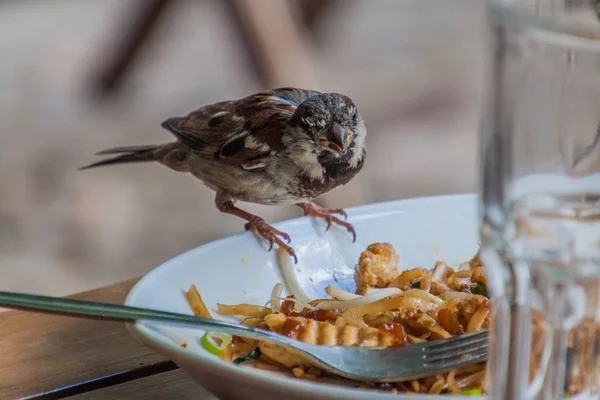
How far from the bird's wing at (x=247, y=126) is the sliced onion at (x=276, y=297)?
751mm

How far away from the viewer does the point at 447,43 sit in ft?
24.4

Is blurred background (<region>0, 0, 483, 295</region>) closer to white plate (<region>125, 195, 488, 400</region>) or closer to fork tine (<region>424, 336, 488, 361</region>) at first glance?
white plate (<region>125, 195, 488, 400</region>)

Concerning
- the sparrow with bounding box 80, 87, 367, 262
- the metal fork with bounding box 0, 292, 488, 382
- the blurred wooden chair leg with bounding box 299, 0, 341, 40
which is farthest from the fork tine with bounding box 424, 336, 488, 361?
the blurred wooden chair leg with bounding box 299, 0, 341, 40

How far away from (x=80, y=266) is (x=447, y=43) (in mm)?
3669

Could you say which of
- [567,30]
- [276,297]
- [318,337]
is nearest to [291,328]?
[318,337]

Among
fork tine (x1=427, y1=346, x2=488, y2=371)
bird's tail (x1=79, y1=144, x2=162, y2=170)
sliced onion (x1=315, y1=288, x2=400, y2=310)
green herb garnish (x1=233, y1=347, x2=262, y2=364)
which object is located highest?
bird's tail (x1=79, y1=144, x2=162, y2=170)

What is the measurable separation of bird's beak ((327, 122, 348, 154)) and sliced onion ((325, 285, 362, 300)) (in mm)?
734

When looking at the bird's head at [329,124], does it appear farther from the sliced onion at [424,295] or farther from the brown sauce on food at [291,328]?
the brown sauce on food at [291,328]

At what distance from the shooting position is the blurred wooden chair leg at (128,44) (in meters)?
5.52

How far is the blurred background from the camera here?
478 cm

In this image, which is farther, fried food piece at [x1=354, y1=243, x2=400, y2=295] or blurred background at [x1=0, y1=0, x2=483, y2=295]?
blurred background at [x1=0, y1=0, x2=483, y2=295]

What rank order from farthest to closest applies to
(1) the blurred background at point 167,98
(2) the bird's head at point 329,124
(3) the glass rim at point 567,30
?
(1) the blurred background at point 167,98 → (2) the bird's head at point 329,124 → (3) the glass rim at point 567,30

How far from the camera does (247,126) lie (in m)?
2.41

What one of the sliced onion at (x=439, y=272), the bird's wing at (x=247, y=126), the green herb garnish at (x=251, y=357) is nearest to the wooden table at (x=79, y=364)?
the green herb garnish at (x=251, y=357)
